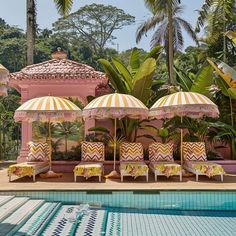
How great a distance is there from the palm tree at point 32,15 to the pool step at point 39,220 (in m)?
11.1

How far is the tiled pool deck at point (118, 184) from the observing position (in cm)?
1014

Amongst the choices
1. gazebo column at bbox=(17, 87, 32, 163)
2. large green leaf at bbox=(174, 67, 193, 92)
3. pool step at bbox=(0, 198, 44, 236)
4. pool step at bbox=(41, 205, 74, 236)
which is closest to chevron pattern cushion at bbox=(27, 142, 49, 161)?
gazebo column at bbox=(17, 87, 32, 163)

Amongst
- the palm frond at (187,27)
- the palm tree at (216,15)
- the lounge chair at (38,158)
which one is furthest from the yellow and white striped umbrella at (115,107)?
the palm frond at (187,27)

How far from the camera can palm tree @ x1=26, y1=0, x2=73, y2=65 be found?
17969 mm

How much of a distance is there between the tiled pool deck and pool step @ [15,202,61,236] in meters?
1.24

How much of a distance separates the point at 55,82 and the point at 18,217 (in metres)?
9.32

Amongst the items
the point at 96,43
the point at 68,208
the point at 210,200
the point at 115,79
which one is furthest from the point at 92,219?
the point at 96,43

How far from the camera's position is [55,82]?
16156mm

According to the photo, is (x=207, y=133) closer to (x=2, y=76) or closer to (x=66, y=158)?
(x=66, y=158)

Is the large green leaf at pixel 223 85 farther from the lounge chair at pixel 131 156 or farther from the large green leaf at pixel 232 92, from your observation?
the lounge chair at pixel 131 156

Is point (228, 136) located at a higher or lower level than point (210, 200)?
higher

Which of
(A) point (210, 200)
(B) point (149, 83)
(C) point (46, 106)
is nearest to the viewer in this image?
(A) point (210, 200)

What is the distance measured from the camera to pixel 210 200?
970 cm

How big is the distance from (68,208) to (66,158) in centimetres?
604
